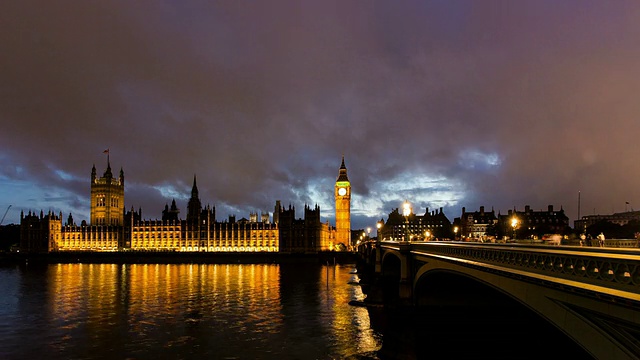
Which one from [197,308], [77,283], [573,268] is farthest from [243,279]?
[573,268]

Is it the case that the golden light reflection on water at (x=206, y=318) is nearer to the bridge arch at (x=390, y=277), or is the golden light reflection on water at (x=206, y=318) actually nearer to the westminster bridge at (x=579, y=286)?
the bridge arch at (x=390, y=277)

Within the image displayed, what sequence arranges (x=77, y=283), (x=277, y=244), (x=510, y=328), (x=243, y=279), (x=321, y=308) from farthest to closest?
1. (x=277, y=244)
2. (x=243, y=279)
3. (x=77, y=283)
4. (x=321, y=308)
5. (x=510, y=328)

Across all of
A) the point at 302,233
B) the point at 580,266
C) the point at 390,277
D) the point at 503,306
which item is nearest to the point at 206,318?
the point at 503,306

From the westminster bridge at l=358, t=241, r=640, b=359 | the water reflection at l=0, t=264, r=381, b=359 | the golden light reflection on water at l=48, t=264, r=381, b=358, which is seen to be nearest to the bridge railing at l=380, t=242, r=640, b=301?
the westminster bridge at l=358, t=241, r=640, b=359

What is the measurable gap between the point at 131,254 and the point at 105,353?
6028 inches

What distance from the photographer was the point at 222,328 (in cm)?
4544

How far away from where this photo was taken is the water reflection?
37.2 meters

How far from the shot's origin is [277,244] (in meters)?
195

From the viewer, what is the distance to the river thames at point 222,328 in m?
33.3

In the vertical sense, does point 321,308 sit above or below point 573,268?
below

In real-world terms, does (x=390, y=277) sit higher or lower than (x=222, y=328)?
higher

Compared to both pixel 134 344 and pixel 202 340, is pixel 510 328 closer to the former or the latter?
pixel 202 340

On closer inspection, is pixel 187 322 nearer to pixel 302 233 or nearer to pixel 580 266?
pixel 580 266

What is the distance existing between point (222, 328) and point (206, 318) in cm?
588
